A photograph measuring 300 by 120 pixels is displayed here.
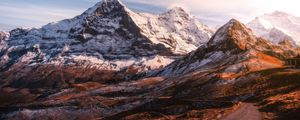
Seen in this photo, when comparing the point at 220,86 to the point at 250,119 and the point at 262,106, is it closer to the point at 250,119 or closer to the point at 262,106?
the point at 262,106

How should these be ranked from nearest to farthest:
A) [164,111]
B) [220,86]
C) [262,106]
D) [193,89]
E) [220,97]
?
[262,106] < [164,111] < [220,97] < [220,86] < [193,89]

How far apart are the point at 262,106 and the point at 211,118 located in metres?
15.4

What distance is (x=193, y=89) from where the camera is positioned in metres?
193

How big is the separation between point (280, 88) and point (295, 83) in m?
4.97

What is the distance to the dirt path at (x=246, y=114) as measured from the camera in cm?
9819

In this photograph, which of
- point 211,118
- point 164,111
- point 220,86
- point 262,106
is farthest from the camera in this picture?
point 220,86

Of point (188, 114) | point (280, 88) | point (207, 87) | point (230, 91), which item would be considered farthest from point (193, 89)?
point (188, 114)

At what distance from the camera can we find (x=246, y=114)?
102m

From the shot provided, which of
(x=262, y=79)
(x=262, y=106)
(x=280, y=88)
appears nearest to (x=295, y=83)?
(x=280, y=88)

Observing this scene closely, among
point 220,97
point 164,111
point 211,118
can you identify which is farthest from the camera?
point 220,97

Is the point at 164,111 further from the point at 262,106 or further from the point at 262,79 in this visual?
the point at 262,79

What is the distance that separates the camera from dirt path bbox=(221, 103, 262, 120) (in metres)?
98.2

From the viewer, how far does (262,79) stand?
16400 cm

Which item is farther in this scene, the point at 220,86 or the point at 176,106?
the point at 220,86
